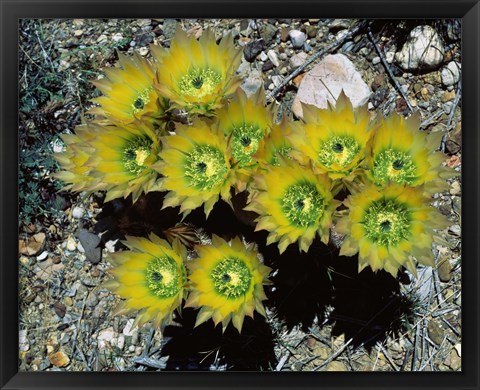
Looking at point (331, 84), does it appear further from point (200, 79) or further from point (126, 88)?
point (126, 88)

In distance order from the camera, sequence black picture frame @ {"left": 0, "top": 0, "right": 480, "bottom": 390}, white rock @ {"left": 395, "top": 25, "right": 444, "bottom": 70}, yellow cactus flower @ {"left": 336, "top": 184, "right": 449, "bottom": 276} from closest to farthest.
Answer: yellow cactus flower @ {"left": 336, "top": 184, "right": 449, "bottom": 276}, black picture frame @ {"left": 0, "top": 0, "right": 480, "bottom": 390}, white rock @ {"left": 395, "top": 25, "right": 444, "bottom": 70}

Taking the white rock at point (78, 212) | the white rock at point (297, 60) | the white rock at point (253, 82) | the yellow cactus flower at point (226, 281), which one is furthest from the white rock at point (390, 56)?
the white rock at point (78, 212)

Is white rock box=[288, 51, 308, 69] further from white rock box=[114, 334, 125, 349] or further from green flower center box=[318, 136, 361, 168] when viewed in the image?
white rock box=[114, 334, 125, 349]

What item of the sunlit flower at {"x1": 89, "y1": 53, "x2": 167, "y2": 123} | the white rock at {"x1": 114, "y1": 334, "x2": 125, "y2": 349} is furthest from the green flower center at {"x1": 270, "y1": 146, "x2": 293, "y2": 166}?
the white rock at {"x1": 114, "y1": 334, "x2": 125, "y2": 349}

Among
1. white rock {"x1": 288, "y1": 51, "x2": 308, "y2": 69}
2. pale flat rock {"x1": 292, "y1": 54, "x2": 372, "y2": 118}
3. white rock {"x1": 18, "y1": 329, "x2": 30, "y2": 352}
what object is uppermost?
white rock {"x1": 288, "y1": 51, "x2": 308, "y2": 69}

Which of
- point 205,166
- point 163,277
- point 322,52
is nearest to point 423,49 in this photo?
point 322,52

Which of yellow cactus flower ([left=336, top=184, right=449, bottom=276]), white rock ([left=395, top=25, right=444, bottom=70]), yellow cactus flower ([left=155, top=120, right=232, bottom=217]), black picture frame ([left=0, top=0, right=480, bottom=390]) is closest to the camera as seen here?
yellow cactus flower ([left=336, top=184, right=449, bottom=276])

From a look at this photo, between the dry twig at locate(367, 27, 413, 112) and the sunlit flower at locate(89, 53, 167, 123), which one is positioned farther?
the dry twig at locate(367, 27, 413, 112)

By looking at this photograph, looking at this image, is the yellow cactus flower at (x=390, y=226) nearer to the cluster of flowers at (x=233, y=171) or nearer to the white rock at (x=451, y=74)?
the cluster of flowers at (x=233, y=171)
